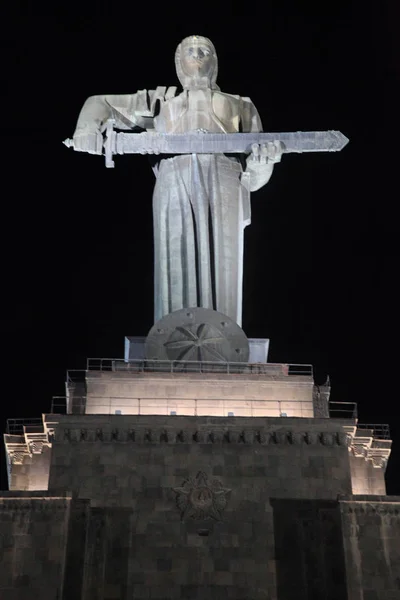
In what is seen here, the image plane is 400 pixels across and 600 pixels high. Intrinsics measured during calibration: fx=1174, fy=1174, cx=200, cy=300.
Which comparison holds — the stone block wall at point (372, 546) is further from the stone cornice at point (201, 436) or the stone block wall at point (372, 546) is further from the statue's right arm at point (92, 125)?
the statue's right arm at point (92, 125)

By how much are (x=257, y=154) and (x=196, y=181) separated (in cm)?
224

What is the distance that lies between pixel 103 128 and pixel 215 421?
42.2 feet

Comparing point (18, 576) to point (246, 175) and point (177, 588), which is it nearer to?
point (177, 588)

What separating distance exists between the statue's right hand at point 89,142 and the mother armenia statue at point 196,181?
1.3 inches

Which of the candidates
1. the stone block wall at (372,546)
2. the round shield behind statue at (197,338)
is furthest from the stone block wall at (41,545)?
the round shield behind statue at (197,338)

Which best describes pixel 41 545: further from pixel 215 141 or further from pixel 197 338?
pixel 215 141

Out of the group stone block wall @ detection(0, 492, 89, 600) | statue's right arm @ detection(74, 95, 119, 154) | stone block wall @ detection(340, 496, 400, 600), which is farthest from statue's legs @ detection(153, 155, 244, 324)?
stone block wall @ detection(0, 492, 89, 600)

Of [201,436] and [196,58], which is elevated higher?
[196,58]

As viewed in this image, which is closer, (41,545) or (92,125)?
(41,545)

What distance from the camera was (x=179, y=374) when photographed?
35.0 meters

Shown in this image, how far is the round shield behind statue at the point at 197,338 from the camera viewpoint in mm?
36500

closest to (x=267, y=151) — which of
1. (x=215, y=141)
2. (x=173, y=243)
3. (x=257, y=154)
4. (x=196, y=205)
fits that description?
(x=257, y=154)

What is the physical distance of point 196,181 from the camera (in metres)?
39.6

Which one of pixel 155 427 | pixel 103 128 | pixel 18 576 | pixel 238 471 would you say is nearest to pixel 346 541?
pixel 238 471
